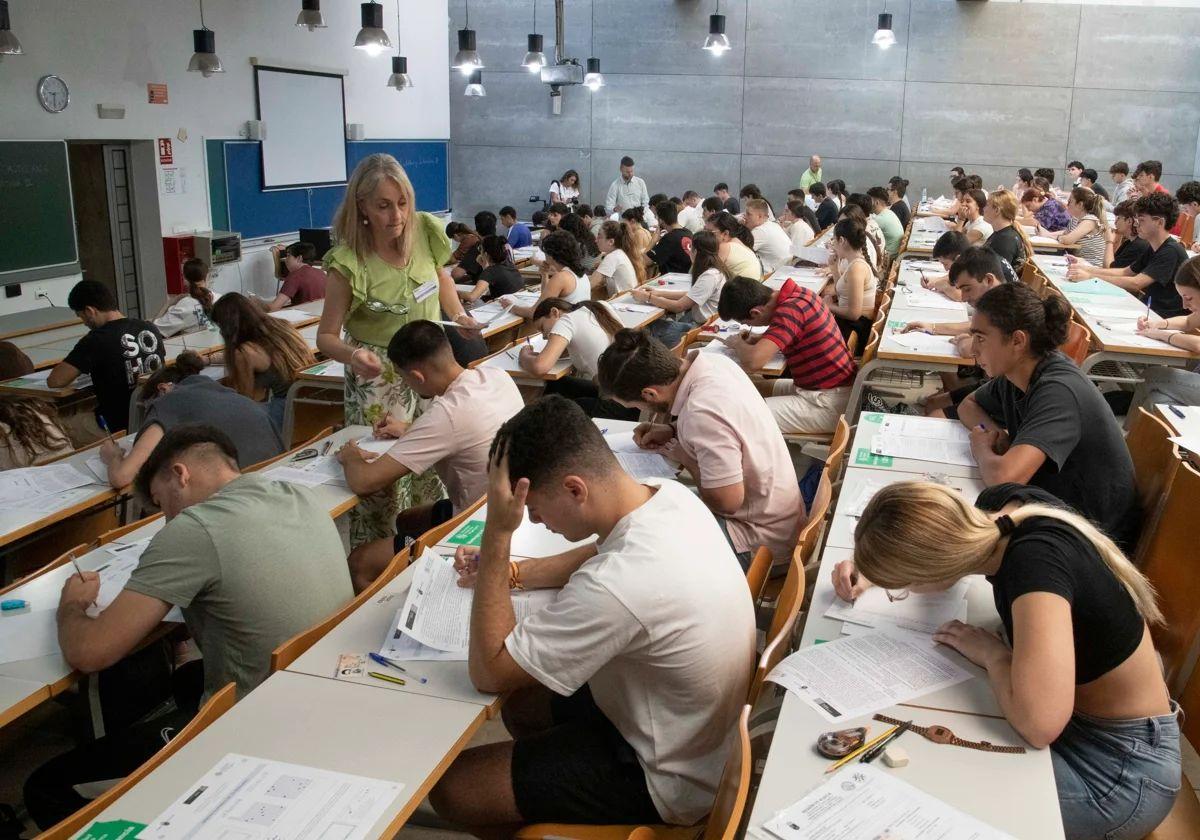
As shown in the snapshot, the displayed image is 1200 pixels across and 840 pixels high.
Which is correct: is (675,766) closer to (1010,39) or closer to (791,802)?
(791,802)

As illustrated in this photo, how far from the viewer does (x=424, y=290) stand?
3961 millimetres

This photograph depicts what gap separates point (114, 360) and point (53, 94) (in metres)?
4.41

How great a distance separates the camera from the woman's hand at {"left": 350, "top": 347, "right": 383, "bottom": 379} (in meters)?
3.81

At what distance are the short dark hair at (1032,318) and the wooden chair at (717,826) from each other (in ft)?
6.50

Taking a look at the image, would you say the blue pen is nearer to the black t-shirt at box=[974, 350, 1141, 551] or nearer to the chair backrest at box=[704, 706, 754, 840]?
the chair backrest at box=[704, 706, 754, 840]

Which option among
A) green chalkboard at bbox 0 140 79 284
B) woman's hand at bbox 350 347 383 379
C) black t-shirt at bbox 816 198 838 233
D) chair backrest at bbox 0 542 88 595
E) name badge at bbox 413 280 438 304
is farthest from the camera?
black t-shirt at bbox 816 198 838 233

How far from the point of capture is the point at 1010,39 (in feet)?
47.7

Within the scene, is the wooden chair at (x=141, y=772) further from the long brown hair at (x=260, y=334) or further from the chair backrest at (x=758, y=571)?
the long brown hair at (x=260, y=334)

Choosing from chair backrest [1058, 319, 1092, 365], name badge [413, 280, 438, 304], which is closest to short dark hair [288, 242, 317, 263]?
name badge [413, 280, 438, 304]

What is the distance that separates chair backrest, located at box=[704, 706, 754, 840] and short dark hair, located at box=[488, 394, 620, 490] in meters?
0.59

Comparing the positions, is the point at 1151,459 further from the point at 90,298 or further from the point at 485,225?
the point at 485,225

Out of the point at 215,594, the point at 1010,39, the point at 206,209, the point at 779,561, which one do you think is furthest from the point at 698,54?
the point at 215,594

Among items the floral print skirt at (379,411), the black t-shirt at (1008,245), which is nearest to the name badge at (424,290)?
the floral print skirt at (379,411)

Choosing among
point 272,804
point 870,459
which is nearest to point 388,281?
point 870,459
